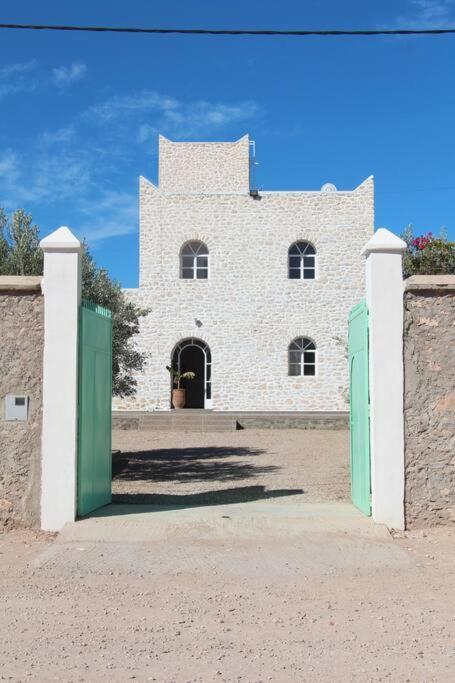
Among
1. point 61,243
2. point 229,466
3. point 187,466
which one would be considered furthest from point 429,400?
point 187,466

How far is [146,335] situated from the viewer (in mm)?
22328

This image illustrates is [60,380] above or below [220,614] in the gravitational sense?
above

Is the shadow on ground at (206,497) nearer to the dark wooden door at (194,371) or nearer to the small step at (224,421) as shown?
the small step at (224,421)

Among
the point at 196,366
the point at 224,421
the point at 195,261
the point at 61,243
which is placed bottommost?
the point at 224,421

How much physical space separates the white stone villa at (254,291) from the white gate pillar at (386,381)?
15459 mm

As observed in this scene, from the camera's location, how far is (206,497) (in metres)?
8.89

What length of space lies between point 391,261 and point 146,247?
1645 cm

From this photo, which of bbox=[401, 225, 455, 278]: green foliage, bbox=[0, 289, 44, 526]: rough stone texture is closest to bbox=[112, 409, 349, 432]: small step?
bbox=[401, 225, 455, 278]: green foliage

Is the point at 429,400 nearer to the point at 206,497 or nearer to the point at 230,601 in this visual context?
the point at 230,601

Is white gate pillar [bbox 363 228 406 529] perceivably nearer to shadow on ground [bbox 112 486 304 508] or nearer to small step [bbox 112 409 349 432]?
shadow on ground [bbox 112 486 304 508]

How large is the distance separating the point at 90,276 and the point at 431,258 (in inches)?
260

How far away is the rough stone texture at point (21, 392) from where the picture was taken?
6.57m

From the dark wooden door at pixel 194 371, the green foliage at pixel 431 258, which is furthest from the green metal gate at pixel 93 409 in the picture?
the dark wooden door at pixel 194 371

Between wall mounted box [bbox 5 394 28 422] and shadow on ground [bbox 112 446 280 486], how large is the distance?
442 cm
